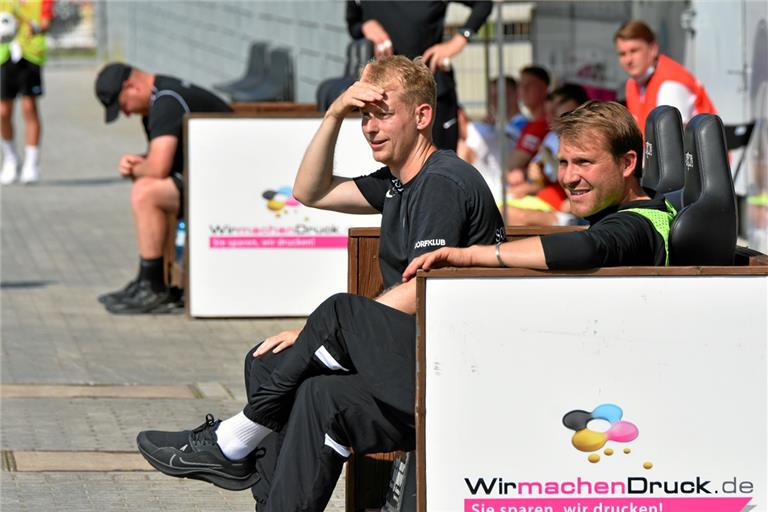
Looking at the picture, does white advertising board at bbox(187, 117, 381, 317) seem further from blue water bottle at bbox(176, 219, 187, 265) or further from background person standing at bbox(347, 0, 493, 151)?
background person standing at bbox(347, 0, 493, 151)

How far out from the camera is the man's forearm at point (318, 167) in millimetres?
5051

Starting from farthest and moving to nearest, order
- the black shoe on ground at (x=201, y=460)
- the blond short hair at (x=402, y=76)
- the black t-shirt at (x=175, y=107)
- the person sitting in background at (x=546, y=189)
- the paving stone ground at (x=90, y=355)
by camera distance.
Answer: the person sitting in background at (x=546, y=189), the black t-shirt at (x=175, y=107), the paving stone ground at (x=90, y=355), the black shoe on ground at (x=201, y=460), the blond short hair at (x=402, y=76)

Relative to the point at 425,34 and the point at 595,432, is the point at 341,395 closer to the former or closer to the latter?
the point at 595,432

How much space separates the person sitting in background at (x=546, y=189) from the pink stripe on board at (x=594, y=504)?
5390 mm

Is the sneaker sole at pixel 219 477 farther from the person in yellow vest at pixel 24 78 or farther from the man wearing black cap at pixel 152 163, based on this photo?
the person in yellow vest at pixel 24 78

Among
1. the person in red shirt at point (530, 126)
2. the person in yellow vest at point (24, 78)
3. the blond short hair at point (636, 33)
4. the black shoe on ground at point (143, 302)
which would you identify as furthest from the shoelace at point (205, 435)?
the person in yellow vest at point (24, 78)

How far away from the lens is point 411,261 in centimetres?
445

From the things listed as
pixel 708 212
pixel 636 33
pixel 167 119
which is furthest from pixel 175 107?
pixel 708 212

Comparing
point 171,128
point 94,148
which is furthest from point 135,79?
point 94,148

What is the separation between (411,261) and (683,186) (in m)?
0.80

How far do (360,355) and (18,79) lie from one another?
504 inches

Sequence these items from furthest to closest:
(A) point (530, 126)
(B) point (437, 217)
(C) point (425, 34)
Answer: (A) point (530, 126)
(C) point (425, 34)
(B) point (437, 217)

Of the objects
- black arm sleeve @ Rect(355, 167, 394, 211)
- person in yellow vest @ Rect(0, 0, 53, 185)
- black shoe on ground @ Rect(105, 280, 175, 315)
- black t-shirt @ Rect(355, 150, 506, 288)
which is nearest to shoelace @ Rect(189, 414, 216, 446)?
black t-shirt @ Rect(355, 150, 506, 288)

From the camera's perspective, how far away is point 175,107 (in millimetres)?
9266
